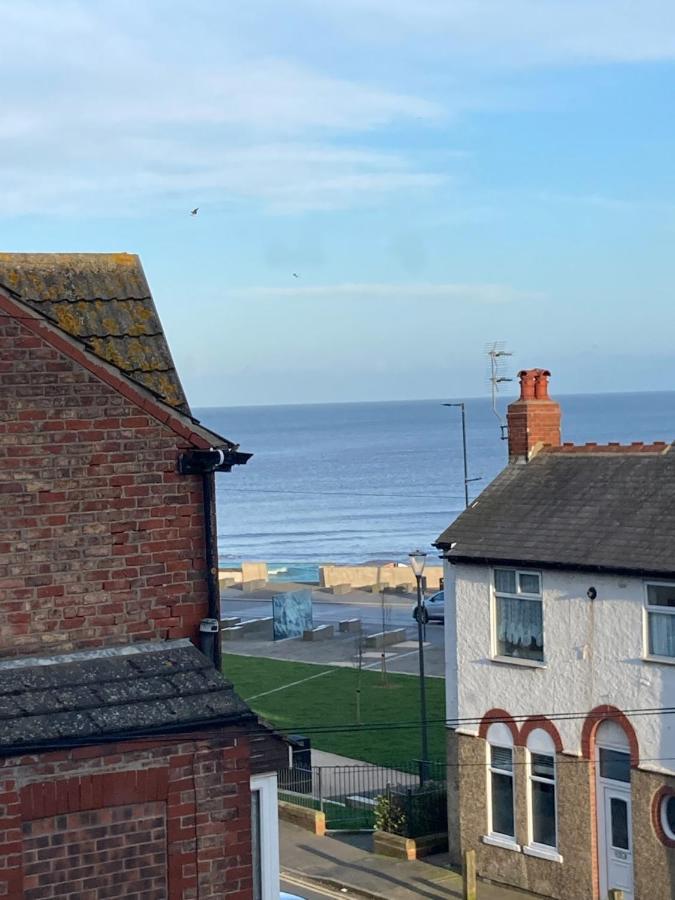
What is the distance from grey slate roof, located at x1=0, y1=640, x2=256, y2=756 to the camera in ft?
34.3

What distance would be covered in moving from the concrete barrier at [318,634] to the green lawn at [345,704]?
4381 millimetres

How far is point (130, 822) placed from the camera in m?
10.9

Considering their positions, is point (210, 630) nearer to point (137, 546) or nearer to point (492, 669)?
point (137, 546)

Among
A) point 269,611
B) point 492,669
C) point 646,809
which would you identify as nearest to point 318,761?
point 492,669

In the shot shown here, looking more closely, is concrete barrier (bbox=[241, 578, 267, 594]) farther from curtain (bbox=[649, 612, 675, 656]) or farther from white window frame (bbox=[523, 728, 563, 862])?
curtain (bbox=[649, 612, 675, 656])

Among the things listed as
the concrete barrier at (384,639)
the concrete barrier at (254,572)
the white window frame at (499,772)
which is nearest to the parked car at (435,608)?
the concrete barrier at (384,639)

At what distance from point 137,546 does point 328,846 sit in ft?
50.7

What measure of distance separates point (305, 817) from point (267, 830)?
1545cm

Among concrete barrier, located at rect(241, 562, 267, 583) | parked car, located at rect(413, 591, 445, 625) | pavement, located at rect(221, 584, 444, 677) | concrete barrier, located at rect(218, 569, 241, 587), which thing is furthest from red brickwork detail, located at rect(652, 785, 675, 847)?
concrete barrier, located at rect(241, 562, 267, 583)

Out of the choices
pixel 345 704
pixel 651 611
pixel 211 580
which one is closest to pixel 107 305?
pixel 211 580

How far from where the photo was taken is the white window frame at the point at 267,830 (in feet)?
38.8

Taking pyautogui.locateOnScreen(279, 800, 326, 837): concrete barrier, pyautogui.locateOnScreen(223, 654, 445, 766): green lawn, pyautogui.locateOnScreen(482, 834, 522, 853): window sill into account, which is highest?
pyautogui.locateOnScreen(223, 654, 445, 766): green lawn

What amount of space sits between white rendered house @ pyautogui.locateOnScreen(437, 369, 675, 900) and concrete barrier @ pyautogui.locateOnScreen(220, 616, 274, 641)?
27024 mm

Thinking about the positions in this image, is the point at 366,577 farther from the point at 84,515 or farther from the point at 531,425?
the point at 84,515
